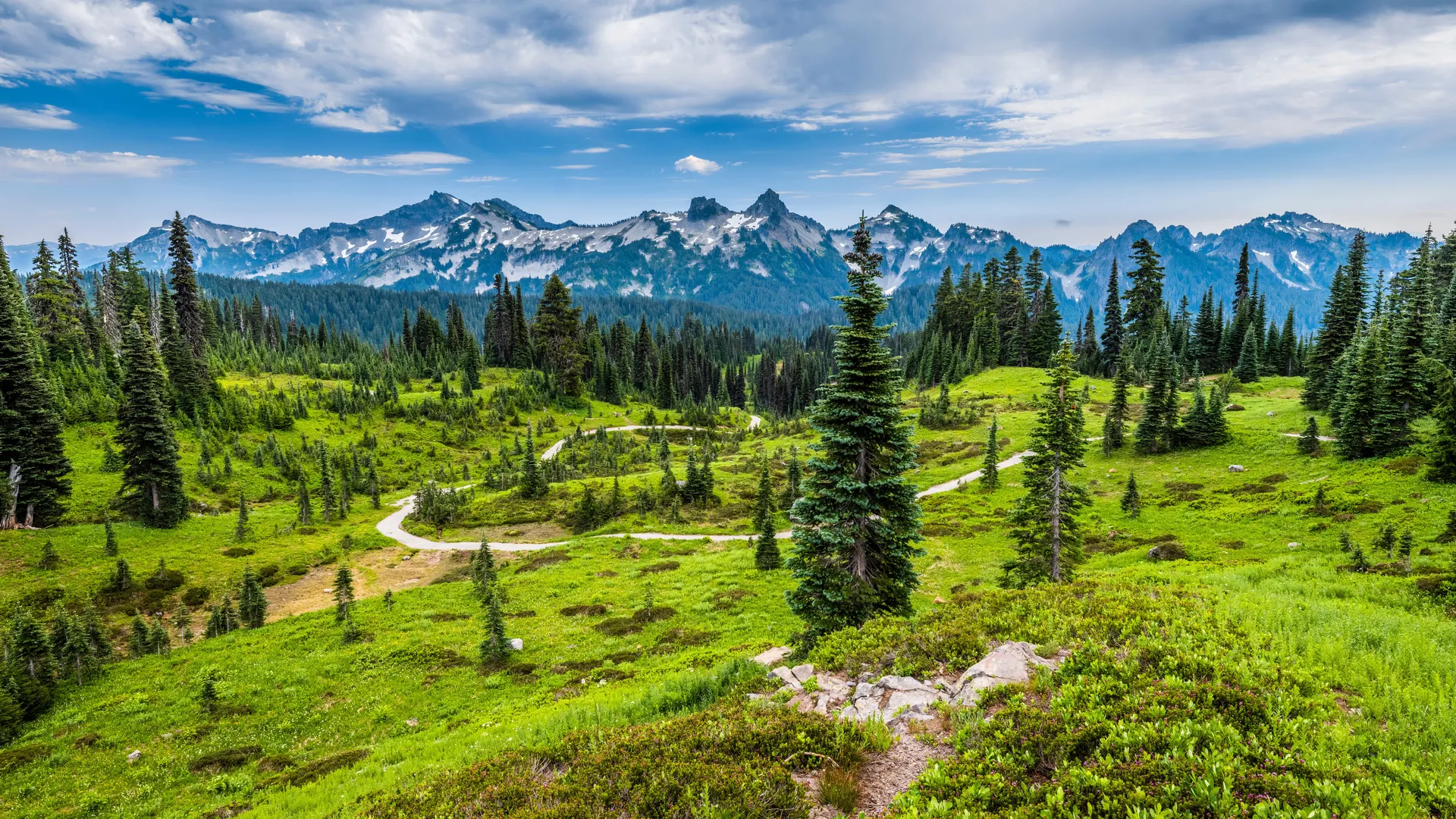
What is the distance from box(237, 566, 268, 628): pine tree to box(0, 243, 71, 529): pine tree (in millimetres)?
21898

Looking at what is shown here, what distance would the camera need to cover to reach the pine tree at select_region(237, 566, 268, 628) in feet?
110

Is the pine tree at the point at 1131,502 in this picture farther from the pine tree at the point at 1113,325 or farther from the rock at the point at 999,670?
the pine tree at the point at 1113,325

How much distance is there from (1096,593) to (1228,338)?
11740 centimetres

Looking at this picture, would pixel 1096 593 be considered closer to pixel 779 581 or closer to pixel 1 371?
pixel 779 581

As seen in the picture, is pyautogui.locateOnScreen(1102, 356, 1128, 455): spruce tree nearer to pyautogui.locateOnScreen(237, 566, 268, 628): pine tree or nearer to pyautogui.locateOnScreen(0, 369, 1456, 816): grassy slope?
pyautogui.locateOnScreen(0, 369, 1456, 816): grassy slope

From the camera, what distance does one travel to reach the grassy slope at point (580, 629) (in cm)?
1204

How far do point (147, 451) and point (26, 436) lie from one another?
6.33 metres

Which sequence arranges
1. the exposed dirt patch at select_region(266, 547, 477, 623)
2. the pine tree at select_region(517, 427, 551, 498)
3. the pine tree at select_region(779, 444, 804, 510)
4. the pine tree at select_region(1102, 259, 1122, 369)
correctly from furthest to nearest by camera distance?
the pine tree at select_region(1102, 259, 1122, 369) → the pine tree at select_region(517, 427, 551, 498) → the pine tree at select_region(779, 444, 804, 510) → the exposed dirt patch at select_region(266, 547, 477, 623)

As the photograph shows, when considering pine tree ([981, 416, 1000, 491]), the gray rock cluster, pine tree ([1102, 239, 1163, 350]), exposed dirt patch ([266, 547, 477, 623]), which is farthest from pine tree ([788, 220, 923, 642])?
pine tree ([1102, 239, 1163, 350])

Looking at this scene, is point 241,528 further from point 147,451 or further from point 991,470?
point 991,470

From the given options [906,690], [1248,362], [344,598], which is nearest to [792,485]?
[344,598]

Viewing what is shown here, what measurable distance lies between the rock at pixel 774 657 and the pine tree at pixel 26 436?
55.4 meters

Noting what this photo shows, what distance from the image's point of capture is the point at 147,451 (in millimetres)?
46000

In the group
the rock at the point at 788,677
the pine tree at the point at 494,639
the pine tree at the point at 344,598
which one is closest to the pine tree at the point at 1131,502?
the rock at the point at 788,677
